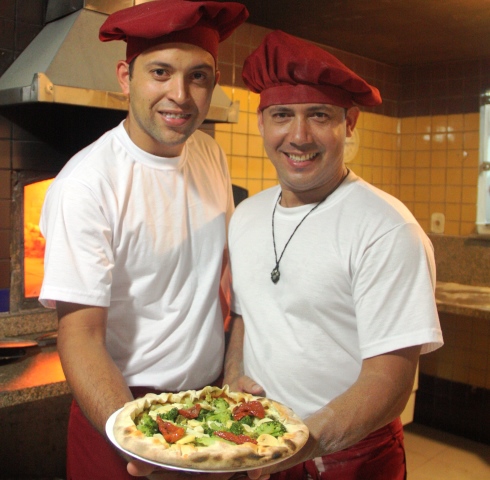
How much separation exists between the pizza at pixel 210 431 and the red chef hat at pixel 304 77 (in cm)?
75

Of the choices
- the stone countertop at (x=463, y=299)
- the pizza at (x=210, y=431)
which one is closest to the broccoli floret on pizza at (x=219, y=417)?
the pizza at (x=210, y=431)

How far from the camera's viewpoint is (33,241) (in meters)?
2.67

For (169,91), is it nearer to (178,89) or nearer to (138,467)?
(178,89)

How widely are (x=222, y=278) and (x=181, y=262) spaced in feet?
0.71

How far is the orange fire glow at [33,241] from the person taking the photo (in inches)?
104

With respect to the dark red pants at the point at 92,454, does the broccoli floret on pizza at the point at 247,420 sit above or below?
above

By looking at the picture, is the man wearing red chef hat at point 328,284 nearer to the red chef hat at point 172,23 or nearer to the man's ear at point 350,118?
the man's ear at point 350,118

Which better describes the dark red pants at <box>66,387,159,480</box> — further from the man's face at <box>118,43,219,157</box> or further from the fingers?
the man's face at <box>118,43,219,157</box>

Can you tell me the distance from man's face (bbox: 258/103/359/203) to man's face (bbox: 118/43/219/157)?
222 mm

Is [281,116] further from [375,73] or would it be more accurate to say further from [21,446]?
[375,73]

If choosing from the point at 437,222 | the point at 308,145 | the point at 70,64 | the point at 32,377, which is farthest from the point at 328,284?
the point at 437,222

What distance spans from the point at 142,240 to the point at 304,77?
23.7 inches

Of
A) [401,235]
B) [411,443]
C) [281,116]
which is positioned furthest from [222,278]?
[411,443]

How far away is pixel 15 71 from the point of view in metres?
2.37
